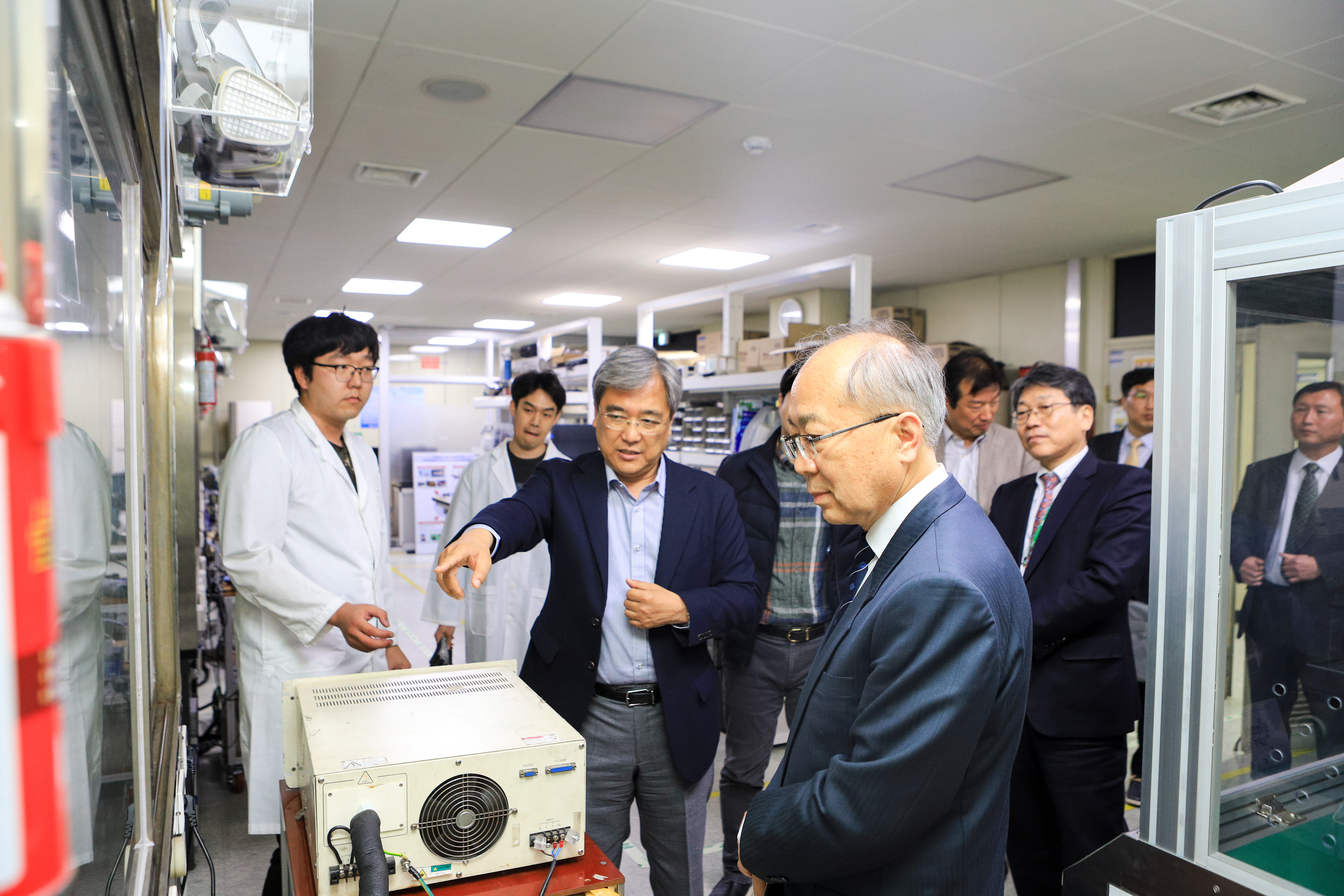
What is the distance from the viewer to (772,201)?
17.4 ft

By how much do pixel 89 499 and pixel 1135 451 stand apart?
4338mm

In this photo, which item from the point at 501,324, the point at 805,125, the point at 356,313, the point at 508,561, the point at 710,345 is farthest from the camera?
the point at 501,324

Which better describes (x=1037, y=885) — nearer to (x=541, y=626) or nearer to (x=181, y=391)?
(x=541, y=626)

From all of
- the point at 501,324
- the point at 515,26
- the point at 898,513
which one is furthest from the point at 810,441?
the point at 501,324

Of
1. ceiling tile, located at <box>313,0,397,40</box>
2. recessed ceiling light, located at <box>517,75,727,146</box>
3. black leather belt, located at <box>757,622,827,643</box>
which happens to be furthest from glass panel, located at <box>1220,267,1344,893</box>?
recessed ceiling light, located at <box>517,75,727,146</box>

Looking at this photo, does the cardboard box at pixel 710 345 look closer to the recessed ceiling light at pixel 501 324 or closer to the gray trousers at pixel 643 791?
the gray trousers at pixel 643 791

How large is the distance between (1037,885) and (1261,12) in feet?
9.36

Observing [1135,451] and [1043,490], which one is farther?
[1135,451]

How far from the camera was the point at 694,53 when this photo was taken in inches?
126

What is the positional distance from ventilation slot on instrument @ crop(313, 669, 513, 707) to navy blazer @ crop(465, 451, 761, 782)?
12.1 inches

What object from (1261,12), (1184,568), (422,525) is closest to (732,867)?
(1184,568)

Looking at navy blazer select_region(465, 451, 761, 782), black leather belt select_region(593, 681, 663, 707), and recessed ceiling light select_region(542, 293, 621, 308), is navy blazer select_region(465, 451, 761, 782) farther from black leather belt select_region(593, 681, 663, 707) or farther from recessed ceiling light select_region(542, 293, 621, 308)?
recessed ceiling light select_region(542, 293, 621, 308)

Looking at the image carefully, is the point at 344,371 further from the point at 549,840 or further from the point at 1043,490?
the point at 1043,490

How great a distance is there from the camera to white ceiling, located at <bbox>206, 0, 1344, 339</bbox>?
116 inches
